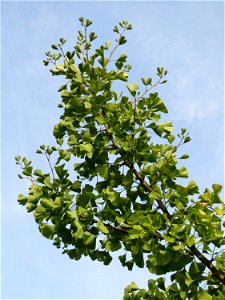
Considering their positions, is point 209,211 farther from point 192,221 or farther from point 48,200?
point 48,200

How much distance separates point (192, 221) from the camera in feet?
15.0

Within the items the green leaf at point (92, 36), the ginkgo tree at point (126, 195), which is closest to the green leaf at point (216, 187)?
the ginkgo tree at point (126, 195)

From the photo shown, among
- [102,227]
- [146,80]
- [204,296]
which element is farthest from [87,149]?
[204,296]

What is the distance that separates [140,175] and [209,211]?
94 centimetres

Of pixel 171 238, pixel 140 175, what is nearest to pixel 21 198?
pixel 140 175

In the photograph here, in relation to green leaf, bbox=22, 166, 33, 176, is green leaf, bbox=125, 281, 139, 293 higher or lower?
lower

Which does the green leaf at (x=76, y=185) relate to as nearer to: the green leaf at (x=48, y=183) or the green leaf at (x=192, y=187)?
the green leaf at (x=48, y=183)

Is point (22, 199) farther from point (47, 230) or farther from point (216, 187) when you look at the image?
point (216, 187)

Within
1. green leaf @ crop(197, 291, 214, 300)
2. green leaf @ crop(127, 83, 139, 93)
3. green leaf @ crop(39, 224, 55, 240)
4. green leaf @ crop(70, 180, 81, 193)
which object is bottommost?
green leaf @ crop(197, 291, 214, 300)

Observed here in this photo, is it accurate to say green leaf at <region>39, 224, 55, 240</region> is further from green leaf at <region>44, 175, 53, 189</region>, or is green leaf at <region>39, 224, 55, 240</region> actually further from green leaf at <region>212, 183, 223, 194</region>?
green leaf at <region>212, 183, 223, 194</region>

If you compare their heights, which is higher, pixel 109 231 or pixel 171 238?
pixel 109 231

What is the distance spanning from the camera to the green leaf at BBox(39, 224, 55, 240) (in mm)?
4727

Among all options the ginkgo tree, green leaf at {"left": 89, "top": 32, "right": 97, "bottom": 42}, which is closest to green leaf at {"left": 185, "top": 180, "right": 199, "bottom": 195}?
the ginkgo tree

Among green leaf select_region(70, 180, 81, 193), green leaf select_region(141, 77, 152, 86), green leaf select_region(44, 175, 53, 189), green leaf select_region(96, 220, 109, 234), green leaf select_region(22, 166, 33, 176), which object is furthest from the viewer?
green leaf select_region(141, 77, 152, 86)
